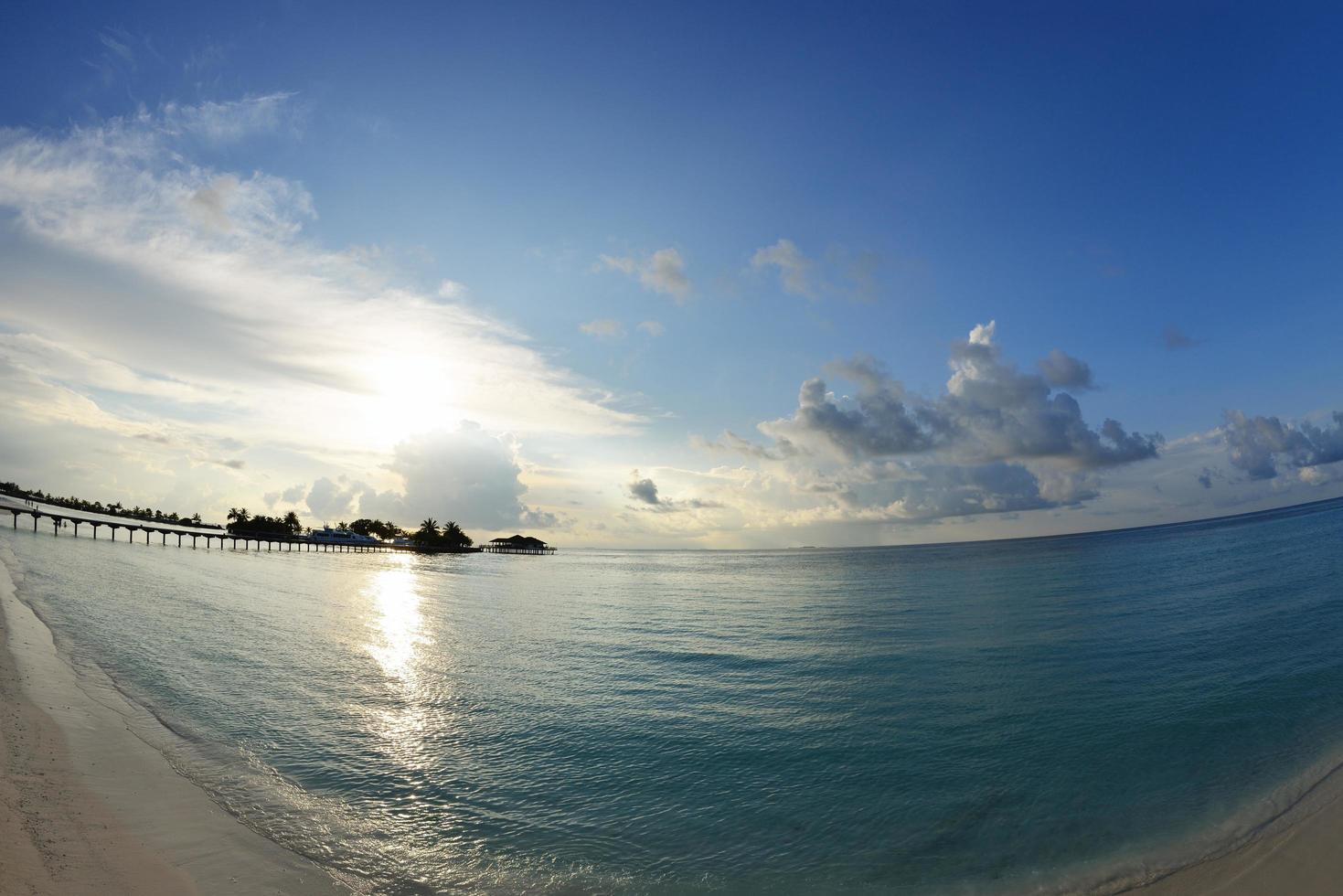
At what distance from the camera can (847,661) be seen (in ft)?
95.1

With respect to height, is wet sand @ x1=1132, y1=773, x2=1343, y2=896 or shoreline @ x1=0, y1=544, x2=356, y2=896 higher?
wet sand @ x1=1132, y1=773, x2=1343, y2=896

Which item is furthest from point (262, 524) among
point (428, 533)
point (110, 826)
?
point (110, 826)

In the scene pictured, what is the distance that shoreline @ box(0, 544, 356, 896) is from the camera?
971cm

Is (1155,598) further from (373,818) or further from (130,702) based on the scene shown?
(130,702)

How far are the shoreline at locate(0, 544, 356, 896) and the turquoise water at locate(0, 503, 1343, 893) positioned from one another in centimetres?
79

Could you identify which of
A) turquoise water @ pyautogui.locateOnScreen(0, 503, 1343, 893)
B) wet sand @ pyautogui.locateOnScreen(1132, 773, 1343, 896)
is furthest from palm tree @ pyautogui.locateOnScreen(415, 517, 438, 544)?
wet sand @ pyautogui.locateOnScreen(1132, 773, 1343, 896)

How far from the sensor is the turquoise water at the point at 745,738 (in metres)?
11.6

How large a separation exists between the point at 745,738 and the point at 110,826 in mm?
15258

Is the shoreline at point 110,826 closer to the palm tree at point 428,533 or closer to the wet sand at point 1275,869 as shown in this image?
the wet sand at point 1275,869

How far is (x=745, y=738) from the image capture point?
18438 mm

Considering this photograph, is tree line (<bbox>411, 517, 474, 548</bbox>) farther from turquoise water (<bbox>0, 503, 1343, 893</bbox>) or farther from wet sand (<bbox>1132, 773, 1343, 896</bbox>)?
wet sand (<bbox>1132, 773, 1343, 896</bbox>)

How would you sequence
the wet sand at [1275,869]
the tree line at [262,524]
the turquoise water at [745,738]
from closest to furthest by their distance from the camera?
the wet sand at [1275,869]
the turquoise water at [745,738]
the tree line at [262,524]

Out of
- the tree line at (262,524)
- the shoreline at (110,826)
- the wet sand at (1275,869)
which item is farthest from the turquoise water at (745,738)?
the tree line at (262,524)

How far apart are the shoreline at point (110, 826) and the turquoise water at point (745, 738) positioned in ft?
2.60
